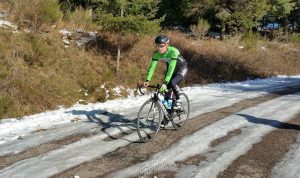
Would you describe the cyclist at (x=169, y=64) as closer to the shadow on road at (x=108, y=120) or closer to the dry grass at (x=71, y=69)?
the shadow on road at (x=108, y=120)

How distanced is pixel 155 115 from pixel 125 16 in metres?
8.99

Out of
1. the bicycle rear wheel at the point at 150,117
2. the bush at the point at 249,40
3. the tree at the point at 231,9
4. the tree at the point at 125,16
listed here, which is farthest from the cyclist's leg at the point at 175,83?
the tree at the point at 231,9

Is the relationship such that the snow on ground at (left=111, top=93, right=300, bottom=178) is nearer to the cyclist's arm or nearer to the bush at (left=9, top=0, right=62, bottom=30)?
the cyclist's arm

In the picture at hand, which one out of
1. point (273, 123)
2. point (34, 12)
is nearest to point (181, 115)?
point (273, 123)

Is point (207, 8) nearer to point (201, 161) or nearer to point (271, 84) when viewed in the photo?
point (271, 84)

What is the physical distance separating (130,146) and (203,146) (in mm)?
1515

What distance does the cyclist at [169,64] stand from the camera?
862 cm

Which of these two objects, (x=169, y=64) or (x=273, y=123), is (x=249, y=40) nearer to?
(x=273, y=123)

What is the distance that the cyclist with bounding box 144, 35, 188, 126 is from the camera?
8.62m

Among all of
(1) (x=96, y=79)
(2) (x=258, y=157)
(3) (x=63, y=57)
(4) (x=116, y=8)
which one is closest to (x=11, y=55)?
(3) (x=63, y=57)

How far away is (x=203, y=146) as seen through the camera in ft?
27.1

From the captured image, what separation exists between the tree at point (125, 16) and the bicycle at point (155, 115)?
726 centimetres

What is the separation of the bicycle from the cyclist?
182mm

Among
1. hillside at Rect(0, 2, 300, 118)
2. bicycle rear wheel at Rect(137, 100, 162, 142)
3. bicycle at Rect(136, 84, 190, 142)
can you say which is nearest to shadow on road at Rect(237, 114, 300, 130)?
bicycle at Rect(136, 84, 190, 142)
